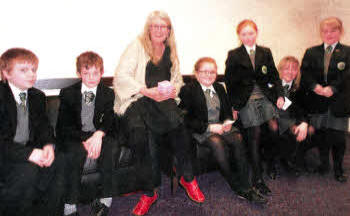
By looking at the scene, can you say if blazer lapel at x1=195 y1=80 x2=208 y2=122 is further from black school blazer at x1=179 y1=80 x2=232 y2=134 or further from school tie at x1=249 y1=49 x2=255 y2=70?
school tie at x1=249 y1=49 x2=255 y2=70

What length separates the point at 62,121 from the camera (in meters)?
2.02

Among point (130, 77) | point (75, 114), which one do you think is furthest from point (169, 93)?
point (75, 114)

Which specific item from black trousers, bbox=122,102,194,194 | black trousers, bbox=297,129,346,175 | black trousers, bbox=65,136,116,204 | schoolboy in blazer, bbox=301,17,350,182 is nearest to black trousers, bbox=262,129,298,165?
black trousers, bbox=297,129,346,175

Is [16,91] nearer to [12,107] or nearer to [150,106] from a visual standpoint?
[12,107]

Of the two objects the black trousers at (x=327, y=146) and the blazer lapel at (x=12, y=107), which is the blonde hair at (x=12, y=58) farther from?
the black trousers at (x=327, y=146)

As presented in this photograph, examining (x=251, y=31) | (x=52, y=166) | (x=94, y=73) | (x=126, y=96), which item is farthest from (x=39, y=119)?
(x=251, y=31)

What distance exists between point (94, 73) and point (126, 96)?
31 centimetres

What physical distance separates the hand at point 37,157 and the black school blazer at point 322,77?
2459 mm

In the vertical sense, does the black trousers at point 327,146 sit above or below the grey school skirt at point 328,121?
below

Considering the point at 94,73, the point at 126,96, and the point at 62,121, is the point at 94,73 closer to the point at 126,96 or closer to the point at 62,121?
the point at 126,96

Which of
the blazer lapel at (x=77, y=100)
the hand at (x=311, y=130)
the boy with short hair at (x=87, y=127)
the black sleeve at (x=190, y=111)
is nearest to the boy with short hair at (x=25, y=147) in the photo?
the boy with short hair at (x=87, y=127)

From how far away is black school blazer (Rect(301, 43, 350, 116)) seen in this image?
253 cm

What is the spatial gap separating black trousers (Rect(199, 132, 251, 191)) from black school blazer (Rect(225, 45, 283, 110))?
418mm

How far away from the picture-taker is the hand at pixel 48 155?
1719mm
